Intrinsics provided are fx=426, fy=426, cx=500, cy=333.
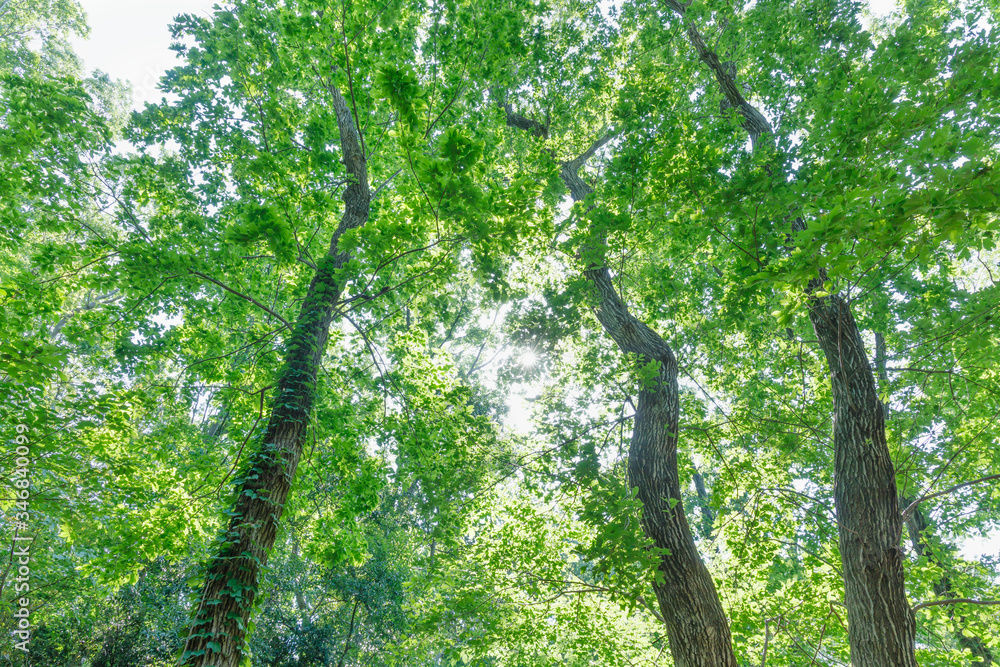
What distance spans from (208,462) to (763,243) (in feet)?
20.2

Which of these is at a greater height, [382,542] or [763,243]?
[763,243]

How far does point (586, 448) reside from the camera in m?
4.32

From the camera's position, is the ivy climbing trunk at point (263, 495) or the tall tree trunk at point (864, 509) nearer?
the ivy climbing trunk at point (263, 495)

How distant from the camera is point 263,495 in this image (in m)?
3.38

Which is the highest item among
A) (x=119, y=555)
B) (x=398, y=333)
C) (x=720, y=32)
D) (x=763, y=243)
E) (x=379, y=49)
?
(x=720, y=32)

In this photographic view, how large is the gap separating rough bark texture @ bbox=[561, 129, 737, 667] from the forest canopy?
32 millimetres

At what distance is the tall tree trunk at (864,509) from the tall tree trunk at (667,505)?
43.3 inches

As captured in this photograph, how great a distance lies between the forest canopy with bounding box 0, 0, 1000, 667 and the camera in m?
3.33

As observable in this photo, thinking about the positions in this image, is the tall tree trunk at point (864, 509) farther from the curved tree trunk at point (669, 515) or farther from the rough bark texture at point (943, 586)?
the curved tree trunk at point (669, 515)

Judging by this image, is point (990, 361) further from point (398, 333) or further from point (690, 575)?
point (398, 333)

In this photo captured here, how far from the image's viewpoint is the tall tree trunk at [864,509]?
3398 mm

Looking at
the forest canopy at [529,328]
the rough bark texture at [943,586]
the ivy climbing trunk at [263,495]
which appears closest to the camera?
the ivy climbing trunk at [263,495]

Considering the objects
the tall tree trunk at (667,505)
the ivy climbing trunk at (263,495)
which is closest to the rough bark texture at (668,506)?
the tall tree trunk at (667,505)

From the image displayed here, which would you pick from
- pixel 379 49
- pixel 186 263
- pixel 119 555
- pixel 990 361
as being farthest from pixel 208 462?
pixel 990 361
